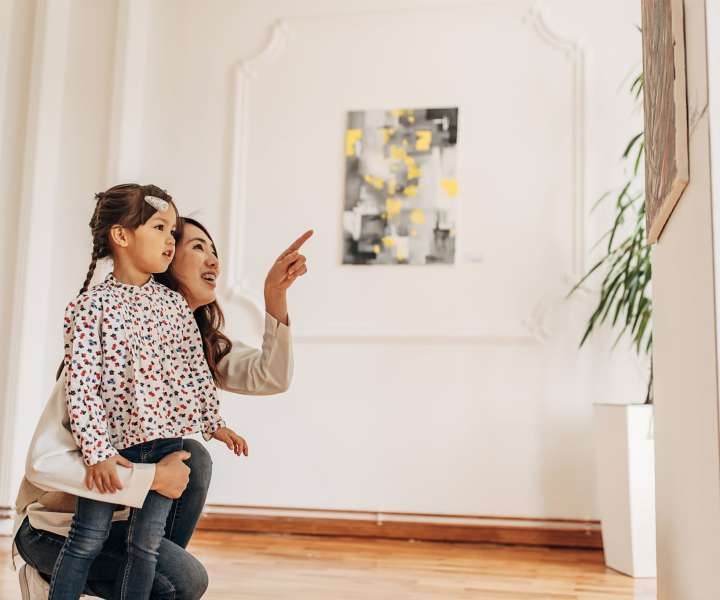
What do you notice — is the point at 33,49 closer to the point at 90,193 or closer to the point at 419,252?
the point at 90,193

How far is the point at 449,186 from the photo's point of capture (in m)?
3.55

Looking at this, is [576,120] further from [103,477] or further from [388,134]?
[103,477]

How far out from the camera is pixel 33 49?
3717mm

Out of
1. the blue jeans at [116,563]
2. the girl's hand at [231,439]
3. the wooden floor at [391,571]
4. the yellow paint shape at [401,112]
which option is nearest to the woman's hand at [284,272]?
the girl's hand at [231,439]

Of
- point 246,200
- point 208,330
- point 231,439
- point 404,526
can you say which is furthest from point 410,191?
point 231,439

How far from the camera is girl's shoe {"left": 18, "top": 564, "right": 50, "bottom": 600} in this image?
1.71 metres

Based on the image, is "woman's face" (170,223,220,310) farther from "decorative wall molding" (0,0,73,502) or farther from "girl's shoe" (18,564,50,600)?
"decorative wall molding" (0,0,73,502)

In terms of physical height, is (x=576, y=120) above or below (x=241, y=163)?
above

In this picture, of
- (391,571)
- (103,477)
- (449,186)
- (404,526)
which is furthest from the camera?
(449,186)

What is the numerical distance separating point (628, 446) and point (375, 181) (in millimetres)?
1561

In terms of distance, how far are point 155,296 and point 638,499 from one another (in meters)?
1.84

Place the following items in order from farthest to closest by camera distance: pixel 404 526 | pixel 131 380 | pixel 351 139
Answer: pixel 351 139 → pixel 404 526 → pixel 131 380

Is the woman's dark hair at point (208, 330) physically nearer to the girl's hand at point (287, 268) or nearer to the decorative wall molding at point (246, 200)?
the girl's hand at point (287, 268)

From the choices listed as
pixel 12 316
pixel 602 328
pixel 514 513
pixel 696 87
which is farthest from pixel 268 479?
pixel 696 87
